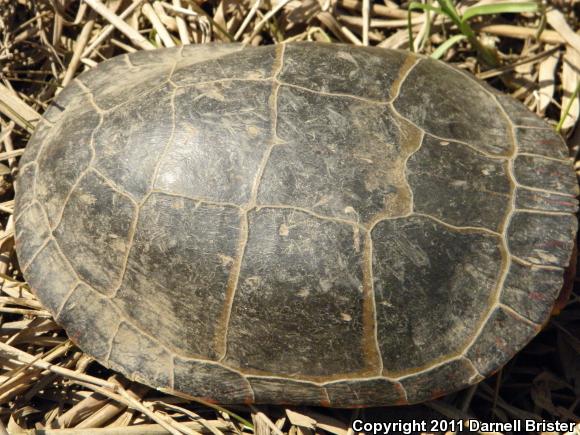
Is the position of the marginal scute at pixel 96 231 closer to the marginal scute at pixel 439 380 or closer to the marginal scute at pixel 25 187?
the marginal scute at pixel 25 187

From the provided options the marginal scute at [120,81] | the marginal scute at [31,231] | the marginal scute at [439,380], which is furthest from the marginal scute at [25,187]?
the marginal scute at [439,380]

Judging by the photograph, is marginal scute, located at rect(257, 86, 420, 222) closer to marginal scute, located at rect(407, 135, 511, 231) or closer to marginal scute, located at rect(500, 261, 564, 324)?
marginal scute, located at rect(407, 135, 511, 231)

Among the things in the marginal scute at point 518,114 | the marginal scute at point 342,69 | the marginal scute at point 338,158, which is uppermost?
the marginal scute at point 342,69

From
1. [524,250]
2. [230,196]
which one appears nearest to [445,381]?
[524,250]

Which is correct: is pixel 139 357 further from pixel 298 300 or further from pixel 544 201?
pixel 544 201

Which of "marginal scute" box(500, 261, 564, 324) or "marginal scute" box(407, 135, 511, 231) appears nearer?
"marginal scute" box(407, 135, 511, 231)

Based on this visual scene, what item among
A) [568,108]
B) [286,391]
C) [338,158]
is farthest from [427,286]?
[568,108]

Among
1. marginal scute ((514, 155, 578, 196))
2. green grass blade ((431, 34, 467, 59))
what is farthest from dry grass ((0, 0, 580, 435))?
marginal scute ((514, 155, 578, 196))
